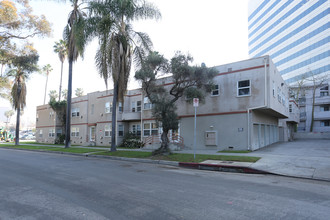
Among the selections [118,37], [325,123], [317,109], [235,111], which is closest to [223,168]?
[235,111]

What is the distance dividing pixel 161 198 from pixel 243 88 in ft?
44.5

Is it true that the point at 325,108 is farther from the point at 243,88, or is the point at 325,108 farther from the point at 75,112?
the point at 75,112

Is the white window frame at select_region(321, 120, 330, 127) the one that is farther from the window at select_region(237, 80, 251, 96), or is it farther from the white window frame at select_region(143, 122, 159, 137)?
the white window frame at select_region(143, 122, 159, 137)

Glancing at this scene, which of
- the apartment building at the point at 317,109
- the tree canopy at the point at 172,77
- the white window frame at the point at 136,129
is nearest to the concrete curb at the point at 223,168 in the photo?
the tree canopy at the point at 172,77

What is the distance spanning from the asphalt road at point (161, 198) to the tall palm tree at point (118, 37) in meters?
10.3

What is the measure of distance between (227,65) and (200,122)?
5.05m

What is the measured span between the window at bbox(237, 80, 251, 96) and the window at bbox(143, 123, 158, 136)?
28.5ft

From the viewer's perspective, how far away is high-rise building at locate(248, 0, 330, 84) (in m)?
55.2

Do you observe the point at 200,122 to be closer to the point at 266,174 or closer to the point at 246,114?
the point at 246,114

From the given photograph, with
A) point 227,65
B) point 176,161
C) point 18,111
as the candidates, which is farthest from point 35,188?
point 18,111

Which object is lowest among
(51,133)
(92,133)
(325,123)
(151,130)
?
(51,133)

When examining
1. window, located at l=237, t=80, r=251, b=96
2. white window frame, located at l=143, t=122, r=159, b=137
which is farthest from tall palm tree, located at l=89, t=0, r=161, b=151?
window, located at l=237, t=80, r=251, b=96

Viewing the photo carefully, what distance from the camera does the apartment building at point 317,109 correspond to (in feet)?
140

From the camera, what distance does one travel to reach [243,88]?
56.5ft
